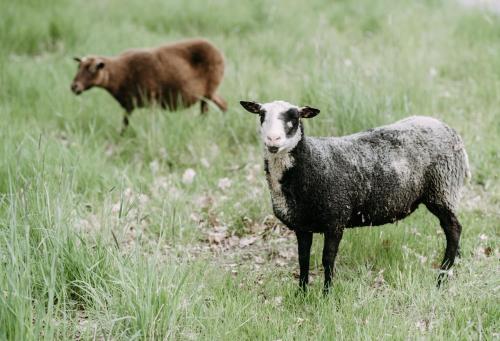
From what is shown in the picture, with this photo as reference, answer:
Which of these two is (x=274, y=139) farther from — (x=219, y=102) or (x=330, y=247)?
(x=219, y=102)

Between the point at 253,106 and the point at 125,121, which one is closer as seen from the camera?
the point at 253,106

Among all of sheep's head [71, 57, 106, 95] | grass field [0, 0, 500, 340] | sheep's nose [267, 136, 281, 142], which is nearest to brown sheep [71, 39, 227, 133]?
sheep's head [71, 57, 106, 95]

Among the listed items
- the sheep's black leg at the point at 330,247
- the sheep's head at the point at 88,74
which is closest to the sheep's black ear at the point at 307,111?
the sheep's black leg at the point at 330,247

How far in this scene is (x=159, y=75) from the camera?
6.54m

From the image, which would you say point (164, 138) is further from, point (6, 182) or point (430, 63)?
point (430, 63)

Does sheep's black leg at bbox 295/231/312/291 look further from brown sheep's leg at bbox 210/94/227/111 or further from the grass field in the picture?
brown sheep's leg at bbox 210/94/227/111

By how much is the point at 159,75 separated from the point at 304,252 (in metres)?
3.47

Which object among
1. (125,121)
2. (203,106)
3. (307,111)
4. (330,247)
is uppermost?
(307,111)

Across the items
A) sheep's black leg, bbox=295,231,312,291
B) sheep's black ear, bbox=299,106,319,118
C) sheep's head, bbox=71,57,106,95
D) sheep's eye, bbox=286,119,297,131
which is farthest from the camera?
sheep's head, bbox=71,57,106,95

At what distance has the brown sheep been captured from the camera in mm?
6410

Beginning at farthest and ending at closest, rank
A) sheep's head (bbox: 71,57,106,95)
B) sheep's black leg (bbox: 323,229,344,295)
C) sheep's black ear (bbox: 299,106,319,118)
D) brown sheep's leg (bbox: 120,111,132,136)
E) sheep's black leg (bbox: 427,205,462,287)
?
1. brown sheep's leg (bbox: 120,111,132,136)
2. sheep's head (bbox: 71,57,106,95)
3. sheep's black leg (bbox: 427,205,462,287)
4. sheep's black leg (bbox: 323,229,344,295)
5. sheep's black ear (bbox: 299,106,319,118)

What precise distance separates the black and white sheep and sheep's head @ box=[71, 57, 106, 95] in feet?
10.6

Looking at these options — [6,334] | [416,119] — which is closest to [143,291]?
[6,334]

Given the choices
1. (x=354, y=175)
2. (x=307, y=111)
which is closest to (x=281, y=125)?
(x=307, y=111)
